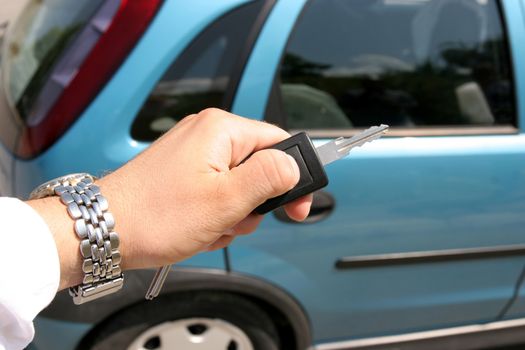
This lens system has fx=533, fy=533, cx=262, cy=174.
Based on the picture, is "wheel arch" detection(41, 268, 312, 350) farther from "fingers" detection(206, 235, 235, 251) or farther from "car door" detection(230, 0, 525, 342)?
"fingers" detection(206, 235, 235, 251)

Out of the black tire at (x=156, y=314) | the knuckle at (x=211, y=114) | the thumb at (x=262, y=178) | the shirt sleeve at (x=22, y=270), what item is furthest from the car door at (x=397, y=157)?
the shirt sleeve at (x=22, y=270)

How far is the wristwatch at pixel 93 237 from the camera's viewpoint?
3.02ft

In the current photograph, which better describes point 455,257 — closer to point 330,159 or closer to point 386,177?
point 386,177

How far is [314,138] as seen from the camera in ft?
5.86

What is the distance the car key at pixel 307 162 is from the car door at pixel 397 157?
0.72 metres

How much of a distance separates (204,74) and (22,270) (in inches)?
37.8

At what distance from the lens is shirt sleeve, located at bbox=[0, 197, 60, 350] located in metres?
0.84

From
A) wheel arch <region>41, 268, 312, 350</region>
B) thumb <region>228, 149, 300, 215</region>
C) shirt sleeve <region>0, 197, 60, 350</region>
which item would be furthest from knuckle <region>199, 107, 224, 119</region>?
Answer: wheel arch <region>41, 268, 312, 350</region>

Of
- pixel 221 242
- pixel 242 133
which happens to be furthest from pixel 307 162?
pixel 221 242

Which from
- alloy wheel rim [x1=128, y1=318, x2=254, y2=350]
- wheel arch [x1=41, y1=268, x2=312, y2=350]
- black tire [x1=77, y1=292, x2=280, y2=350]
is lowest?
alloy wheel rim [x1=128, y1=318, x2=254, y2=350]

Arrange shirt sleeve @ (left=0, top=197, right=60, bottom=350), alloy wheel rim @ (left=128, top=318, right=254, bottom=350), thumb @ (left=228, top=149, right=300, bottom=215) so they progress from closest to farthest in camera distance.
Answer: shirt sleeve @ (left=0, top=197, right=60, bottom=350)
thumb @ (left=228, top=149, right=300, bottom=215)
alloy wheel rim @ (left=128, top=318, right=254, bottom=350)

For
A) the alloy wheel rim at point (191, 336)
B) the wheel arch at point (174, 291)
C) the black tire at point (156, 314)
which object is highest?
the wheel arch at point (174, 291)

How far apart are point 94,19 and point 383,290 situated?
1.34 metres

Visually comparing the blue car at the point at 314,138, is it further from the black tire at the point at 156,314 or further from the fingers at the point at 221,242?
the fingers at the point at 221,242
